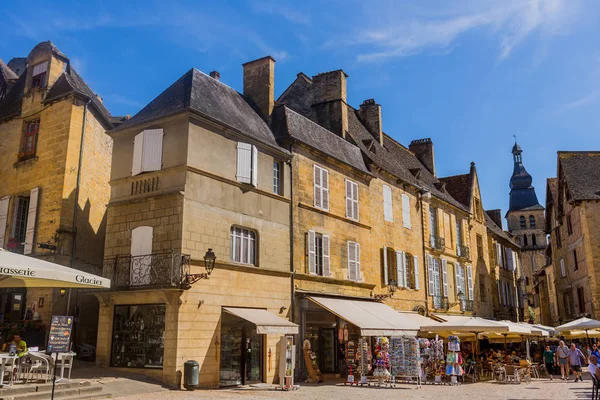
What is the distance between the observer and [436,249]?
2442 centimetres

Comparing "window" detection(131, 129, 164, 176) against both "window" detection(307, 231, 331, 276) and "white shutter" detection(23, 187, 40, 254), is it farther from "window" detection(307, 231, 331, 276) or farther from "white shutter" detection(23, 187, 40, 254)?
"window" detection(307, 231, 331, 276)

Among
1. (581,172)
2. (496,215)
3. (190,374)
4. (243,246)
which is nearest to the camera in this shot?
(190,374)

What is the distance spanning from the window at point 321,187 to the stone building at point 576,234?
17031 mm

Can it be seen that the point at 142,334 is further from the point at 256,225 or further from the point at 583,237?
the point at 583,237

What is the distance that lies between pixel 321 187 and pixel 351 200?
6.13 feet

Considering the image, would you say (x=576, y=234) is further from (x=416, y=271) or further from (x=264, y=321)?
(x=264, y=321)

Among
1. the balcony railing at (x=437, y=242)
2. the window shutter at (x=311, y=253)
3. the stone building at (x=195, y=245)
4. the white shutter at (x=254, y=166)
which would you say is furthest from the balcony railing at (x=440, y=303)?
the white shutter at (x=254, y=166)

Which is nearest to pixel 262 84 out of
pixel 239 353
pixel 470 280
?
pixel 239 353

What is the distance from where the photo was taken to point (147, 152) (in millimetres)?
14133

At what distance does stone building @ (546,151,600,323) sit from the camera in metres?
28.1

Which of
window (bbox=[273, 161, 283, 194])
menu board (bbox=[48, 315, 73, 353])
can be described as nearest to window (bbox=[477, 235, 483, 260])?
window (bbox=[273, 161, 283, 194])

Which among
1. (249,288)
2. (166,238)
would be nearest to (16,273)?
(166,238)

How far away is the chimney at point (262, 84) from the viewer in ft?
59.0

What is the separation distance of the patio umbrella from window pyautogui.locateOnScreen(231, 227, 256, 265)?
191 inches
